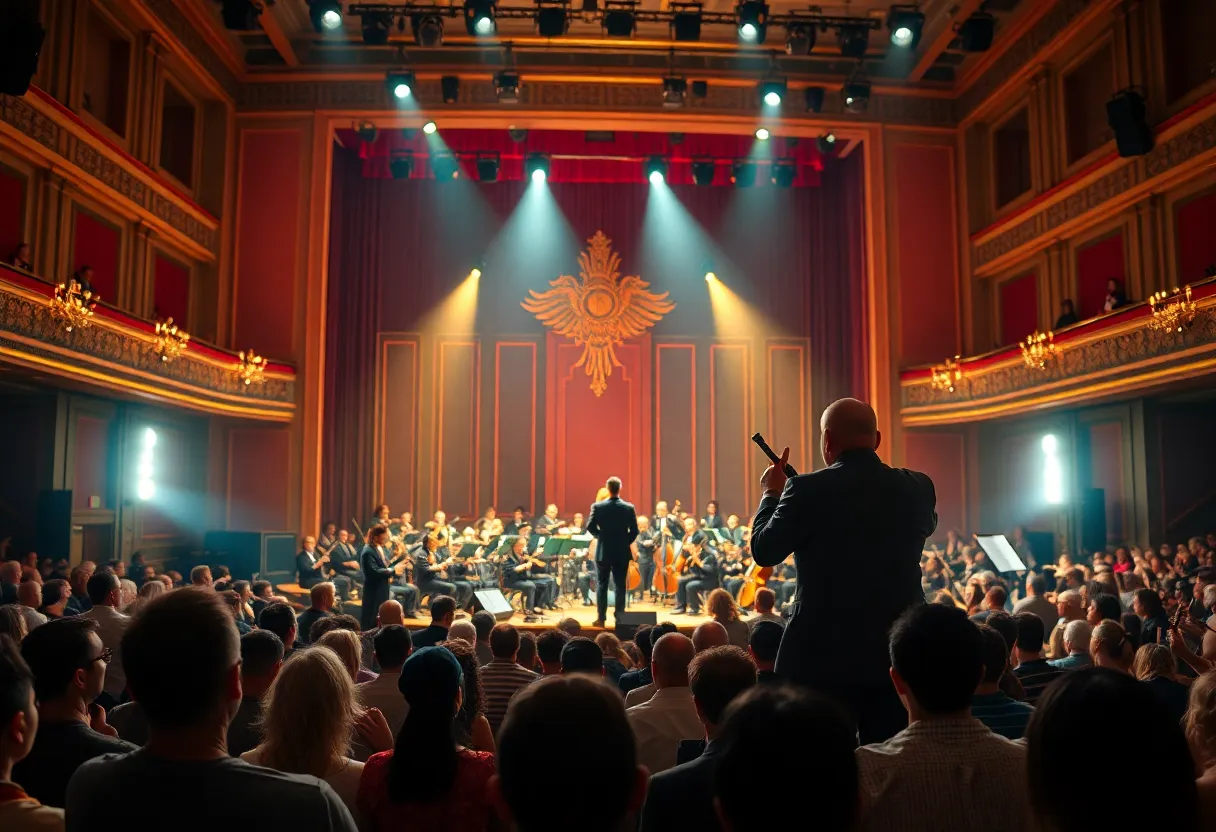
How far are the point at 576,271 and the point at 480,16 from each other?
563cm

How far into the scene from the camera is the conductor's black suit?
236 cm

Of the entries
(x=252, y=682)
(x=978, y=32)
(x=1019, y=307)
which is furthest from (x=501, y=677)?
(x=1019, y=307)

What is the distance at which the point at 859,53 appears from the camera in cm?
1317

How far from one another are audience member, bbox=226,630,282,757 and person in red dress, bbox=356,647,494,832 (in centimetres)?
109

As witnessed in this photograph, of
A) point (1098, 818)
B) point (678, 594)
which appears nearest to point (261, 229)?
point (678, 594)

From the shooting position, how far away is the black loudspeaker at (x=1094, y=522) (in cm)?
1194

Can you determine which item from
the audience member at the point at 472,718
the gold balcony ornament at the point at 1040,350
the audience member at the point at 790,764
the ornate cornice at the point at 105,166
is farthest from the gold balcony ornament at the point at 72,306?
the gold balcony ornament at the point at 1040,350

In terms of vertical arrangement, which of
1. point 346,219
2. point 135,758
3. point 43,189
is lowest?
point 135,758

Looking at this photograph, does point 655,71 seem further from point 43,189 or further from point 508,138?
point 43,189

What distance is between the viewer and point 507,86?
45.5 feet

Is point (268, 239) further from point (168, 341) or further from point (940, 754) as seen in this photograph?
point (940, 754)

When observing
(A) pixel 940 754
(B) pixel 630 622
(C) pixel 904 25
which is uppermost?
(C) pixel 904 25

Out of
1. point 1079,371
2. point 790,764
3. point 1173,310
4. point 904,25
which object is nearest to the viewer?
point 790,764

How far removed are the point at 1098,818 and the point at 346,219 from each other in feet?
55.0
